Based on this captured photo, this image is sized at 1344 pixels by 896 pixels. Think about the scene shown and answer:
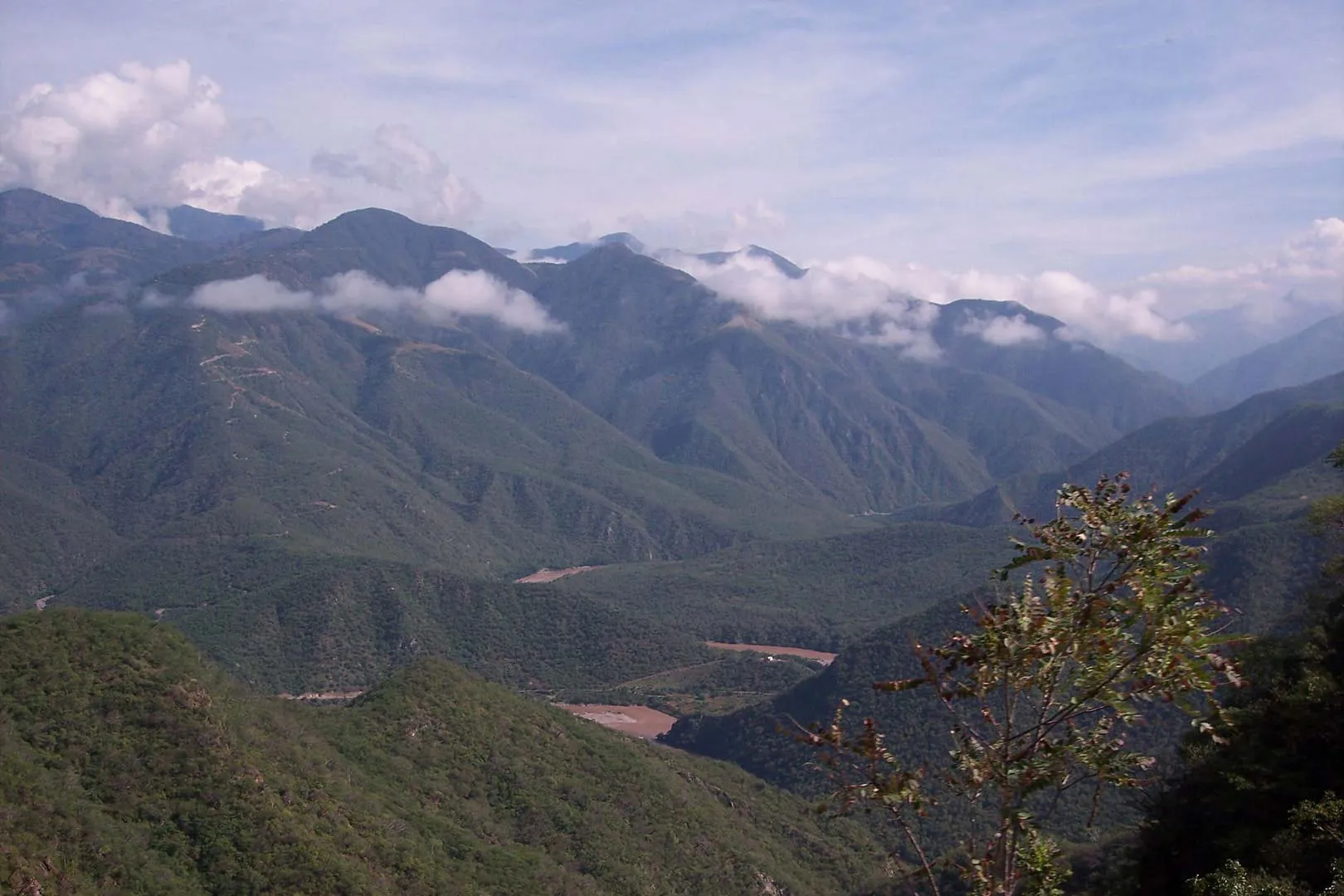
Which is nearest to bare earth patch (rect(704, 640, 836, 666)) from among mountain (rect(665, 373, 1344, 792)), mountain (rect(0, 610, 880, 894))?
mountain (rect(665, 373, 1344, 792))

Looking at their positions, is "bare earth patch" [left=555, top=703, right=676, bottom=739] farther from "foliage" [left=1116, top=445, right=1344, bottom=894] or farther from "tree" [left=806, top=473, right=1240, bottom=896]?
"tree" [left=806, top=473, right=1240, bottom=896]

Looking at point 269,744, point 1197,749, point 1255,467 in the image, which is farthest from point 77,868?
point 1255,467

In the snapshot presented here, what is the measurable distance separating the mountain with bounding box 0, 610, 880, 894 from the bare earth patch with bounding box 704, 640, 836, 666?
9577cm

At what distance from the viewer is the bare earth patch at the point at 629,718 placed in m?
135

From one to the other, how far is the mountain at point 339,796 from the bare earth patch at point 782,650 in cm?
9577

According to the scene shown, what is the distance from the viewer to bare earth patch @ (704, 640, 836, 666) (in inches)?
7338

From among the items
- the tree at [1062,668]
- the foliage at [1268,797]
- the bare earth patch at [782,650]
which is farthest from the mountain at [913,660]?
the tree at [1062,668]

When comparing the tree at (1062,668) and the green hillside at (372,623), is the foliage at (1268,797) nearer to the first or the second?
the tree at (1062,668)

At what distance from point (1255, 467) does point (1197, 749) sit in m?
199


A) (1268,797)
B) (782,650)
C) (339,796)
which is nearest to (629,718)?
(782,650)

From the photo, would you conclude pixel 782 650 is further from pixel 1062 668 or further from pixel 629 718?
Result: pixel 1062 668

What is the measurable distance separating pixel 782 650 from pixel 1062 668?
18622cm

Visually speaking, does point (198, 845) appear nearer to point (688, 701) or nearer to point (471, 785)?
point (471, 785)

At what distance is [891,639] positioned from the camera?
127625mm
